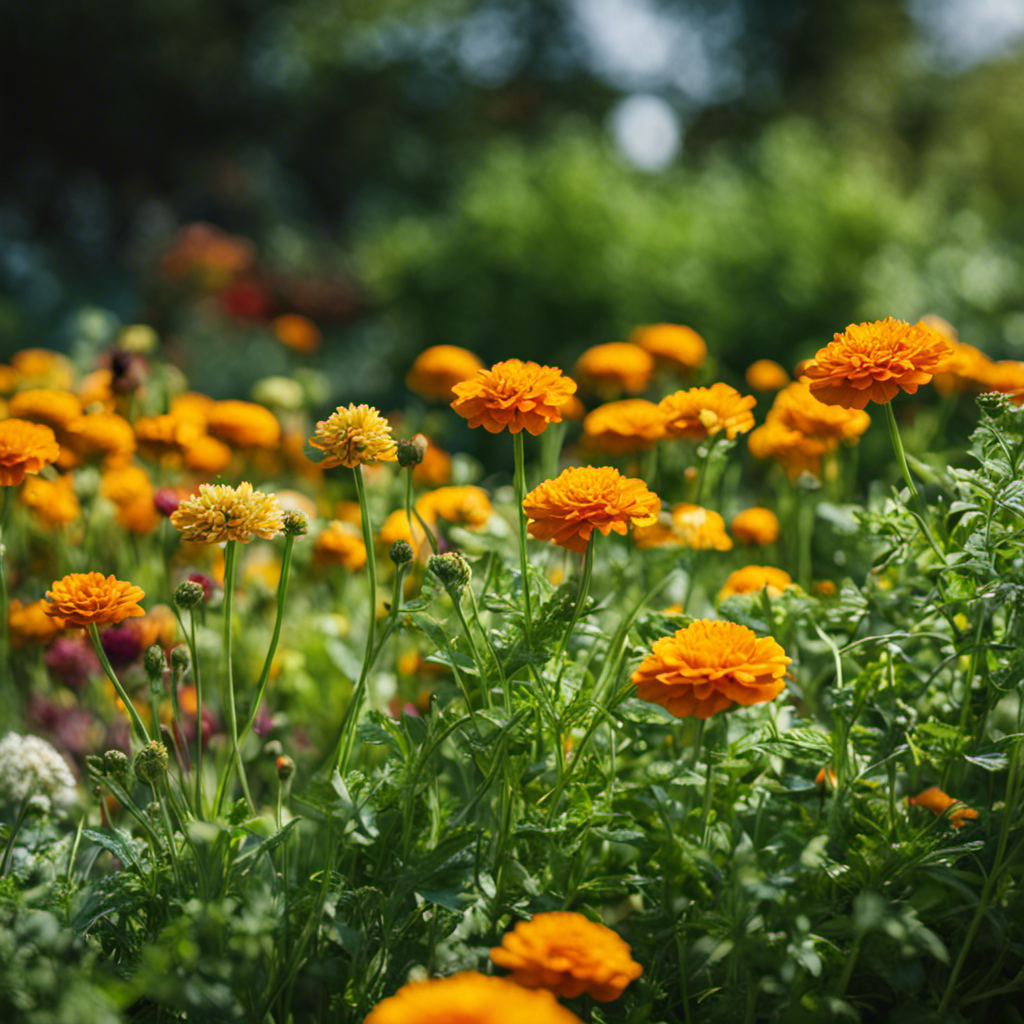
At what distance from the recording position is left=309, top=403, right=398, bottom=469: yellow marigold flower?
39.5 inches

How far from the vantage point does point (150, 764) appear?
3.01ft

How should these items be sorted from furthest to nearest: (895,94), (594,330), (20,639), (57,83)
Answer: (895,94), (57,83), (594,330), (20,639)

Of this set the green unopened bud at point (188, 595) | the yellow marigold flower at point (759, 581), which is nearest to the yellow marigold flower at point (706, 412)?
the yellow marigold flower at point (759, 581)

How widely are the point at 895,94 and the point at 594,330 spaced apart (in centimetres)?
1134

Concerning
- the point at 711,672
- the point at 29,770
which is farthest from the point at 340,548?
the point at 711,672

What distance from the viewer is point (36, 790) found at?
118 centimetres

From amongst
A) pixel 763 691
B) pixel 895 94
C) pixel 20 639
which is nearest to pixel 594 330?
pixel 20 639

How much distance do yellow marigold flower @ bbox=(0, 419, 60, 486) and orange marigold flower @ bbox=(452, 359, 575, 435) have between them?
1.70ft

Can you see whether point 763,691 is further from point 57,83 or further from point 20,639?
point 57,83

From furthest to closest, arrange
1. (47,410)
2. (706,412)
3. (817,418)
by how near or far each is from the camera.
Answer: (47,410) < (817,418) < (706,412)

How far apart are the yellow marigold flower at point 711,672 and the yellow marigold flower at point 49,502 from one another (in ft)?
3.55

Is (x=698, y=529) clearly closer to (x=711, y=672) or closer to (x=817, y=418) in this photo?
(x=817, y=418)

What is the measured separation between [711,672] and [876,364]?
0.37 metres

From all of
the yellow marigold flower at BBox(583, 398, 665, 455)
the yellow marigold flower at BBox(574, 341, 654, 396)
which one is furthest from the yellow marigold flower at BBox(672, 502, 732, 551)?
the yellow marigold flower at BBox(574, 341, 654, 396)
